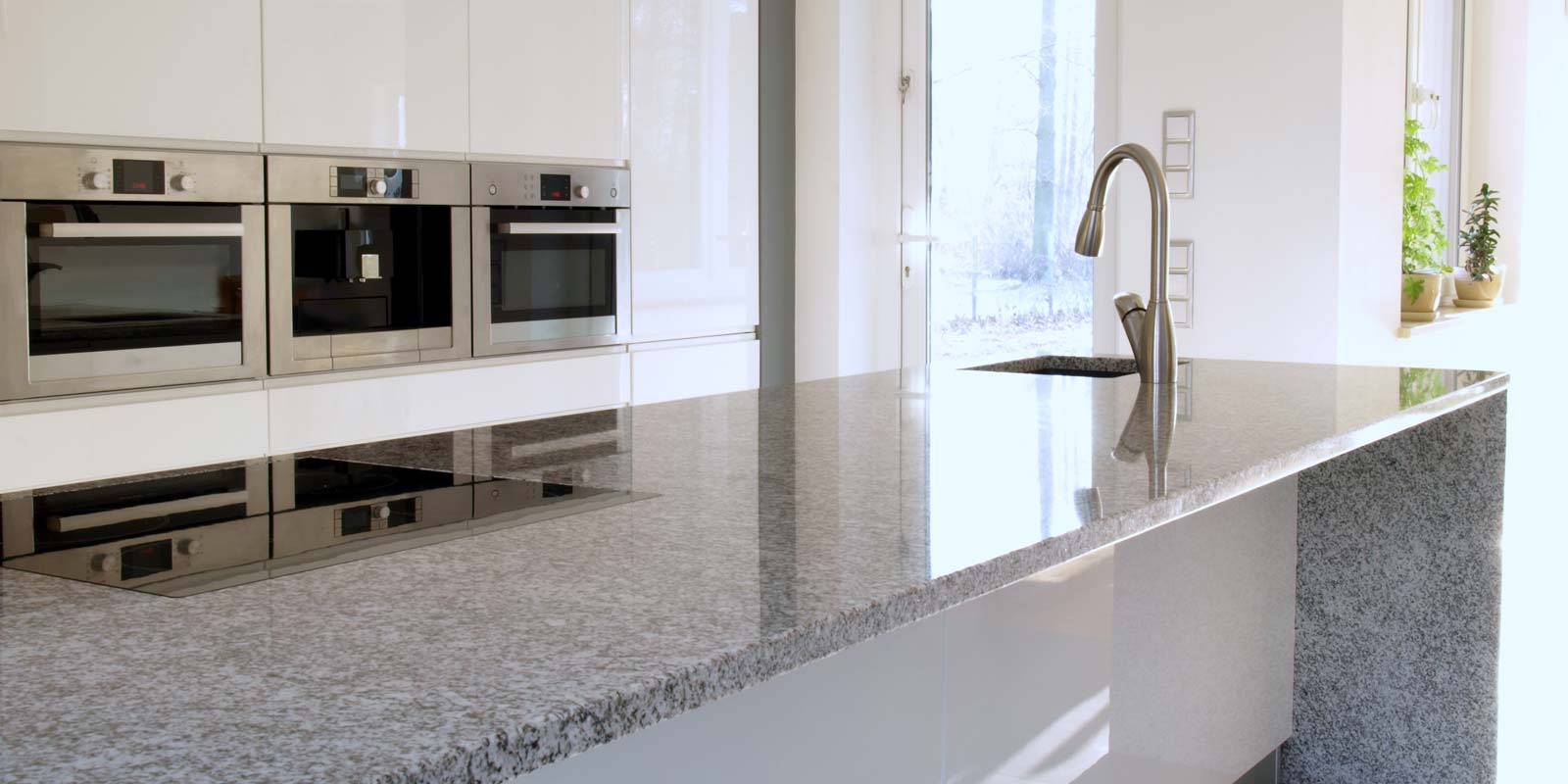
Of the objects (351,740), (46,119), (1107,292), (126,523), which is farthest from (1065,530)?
(1107,292)

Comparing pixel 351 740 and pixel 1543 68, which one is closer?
pixel 351 740

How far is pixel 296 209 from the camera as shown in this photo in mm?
3150

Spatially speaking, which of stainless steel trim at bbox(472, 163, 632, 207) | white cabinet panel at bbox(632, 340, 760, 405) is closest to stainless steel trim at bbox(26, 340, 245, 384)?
stainless steel trim at bbox(472, 163, 632, 207)

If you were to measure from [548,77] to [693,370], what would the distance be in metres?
0.99

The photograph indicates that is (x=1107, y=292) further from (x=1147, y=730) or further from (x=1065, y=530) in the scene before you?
(x=1065, y=530)

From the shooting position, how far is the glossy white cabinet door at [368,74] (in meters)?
3.07

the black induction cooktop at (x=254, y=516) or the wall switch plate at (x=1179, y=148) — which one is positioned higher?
the wall switch plate at (x=1179, y=148)

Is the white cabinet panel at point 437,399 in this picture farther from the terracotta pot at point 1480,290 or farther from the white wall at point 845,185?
the terracotta pot at point 1480,290

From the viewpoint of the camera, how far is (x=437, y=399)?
3.46m

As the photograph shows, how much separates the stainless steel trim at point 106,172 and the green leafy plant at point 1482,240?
13.8 ft

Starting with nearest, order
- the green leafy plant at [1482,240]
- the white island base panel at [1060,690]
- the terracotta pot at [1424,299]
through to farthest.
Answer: the white island base panel at [1060,690]
the terracotta pot at [1424,299]
the green leafy plant at [1482,240]

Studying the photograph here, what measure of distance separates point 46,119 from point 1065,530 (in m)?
2.35

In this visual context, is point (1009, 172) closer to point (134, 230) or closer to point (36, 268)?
point (134, 230)

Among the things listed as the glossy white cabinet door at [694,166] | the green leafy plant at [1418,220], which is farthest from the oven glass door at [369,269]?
the green leafy plant at [1418,220]
